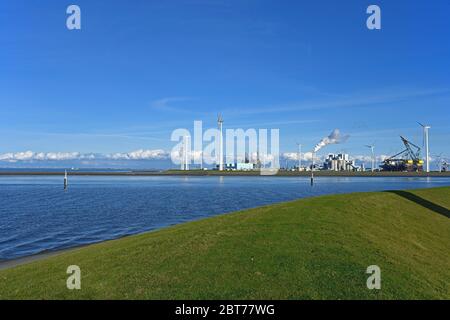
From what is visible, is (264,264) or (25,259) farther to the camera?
(25,259)

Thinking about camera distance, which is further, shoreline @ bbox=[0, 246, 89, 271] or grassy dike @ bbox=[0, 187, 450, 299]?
shoreline @ bbox=[0, 246, 89, 271]

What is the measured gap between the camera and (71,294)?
463 inches

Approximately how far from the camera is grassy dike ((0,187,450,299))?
38.4ft

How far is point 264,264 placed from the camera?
13672 millimetres

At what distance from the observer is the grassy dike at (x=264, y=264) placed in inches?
461

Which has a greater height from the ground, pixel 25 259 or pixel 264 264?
pixel 264 264

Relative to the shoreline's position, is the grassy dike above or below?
above

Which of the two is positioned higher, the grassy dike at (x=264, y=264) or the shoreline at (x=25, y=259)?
the grassy dike at (x=264, y=264)

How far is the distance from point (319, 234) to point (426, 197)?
81.3ft

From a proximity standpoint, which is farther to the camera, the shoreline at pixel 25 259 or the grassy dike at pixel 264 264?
the shoreline at pixel 25 259

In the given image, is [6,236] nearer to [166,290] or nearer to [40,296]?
[40,296]
